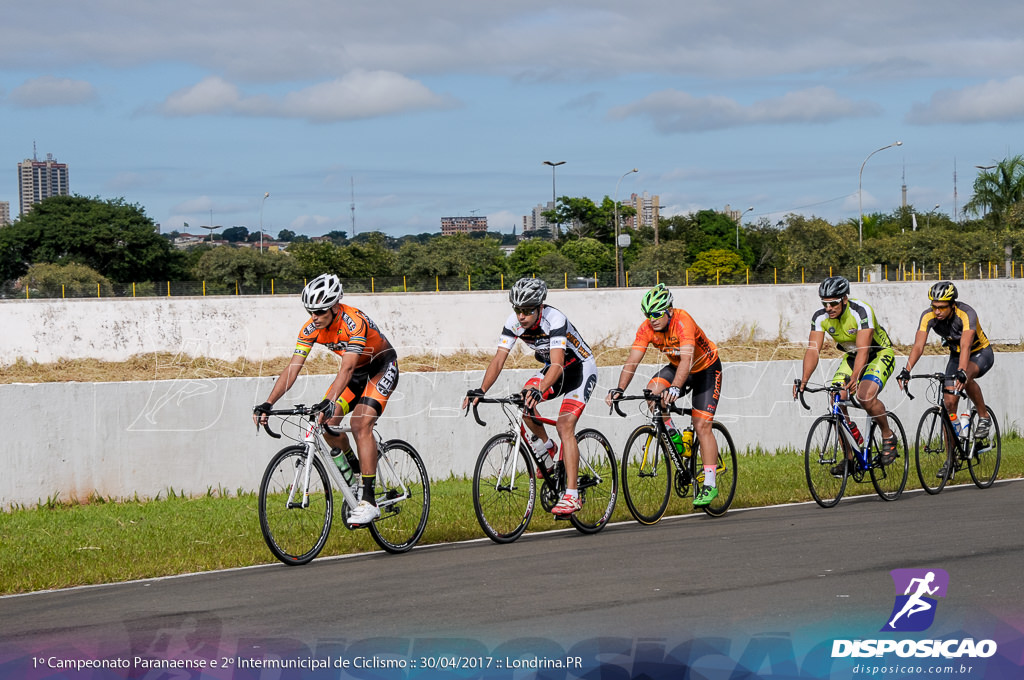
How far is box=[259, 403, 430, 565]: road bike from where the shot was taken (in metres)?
8.33

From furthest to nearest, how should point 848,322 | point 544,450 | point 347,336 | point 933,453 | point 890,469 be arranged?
point 933,453
point 890,469
point 848,322
point 544,450
point 347,336

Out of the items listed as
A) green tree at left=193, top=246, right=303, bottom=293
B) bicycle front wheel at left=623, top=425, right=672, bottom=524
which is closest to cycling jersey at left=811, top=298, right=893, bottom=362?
bicycle front wheel at left=623, top=425, right=672, bottom=524

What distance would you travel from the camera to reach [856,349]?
37.3 ft

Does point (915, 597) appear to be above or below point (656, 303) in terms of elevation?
below

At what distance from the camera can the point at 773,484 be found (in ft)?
41.5

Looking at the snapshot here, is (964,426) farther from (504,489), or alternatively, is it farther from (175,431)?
(175,431)

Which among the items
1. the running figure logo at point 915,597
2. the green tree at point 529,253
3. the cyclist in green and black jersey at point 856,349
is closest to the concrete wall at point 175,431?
the cyclist in green and black jersey at point 856,349

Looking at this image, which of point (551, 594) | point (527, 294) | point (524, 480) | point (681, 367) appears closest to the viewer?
point (551, 594)

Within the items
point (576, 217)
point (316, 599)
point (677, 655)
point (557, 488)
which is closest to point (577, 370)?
point (557, 488)

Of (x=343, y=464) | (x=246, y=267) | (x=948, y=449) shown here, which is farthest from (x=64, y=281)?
(x=343, y=464)

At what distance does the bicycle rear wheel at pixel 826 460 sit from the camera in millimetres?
11016

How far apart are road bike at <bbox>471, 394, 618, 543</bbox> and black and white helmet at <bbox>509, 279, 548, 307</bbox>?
73cm

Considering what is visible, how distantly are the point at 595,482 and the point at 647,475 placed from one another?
73cm

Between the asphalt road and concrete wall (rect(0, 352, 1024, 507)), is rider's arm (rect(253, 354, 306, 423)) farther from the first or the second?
concrete wall (rect(0, 352, 1024, 507))
